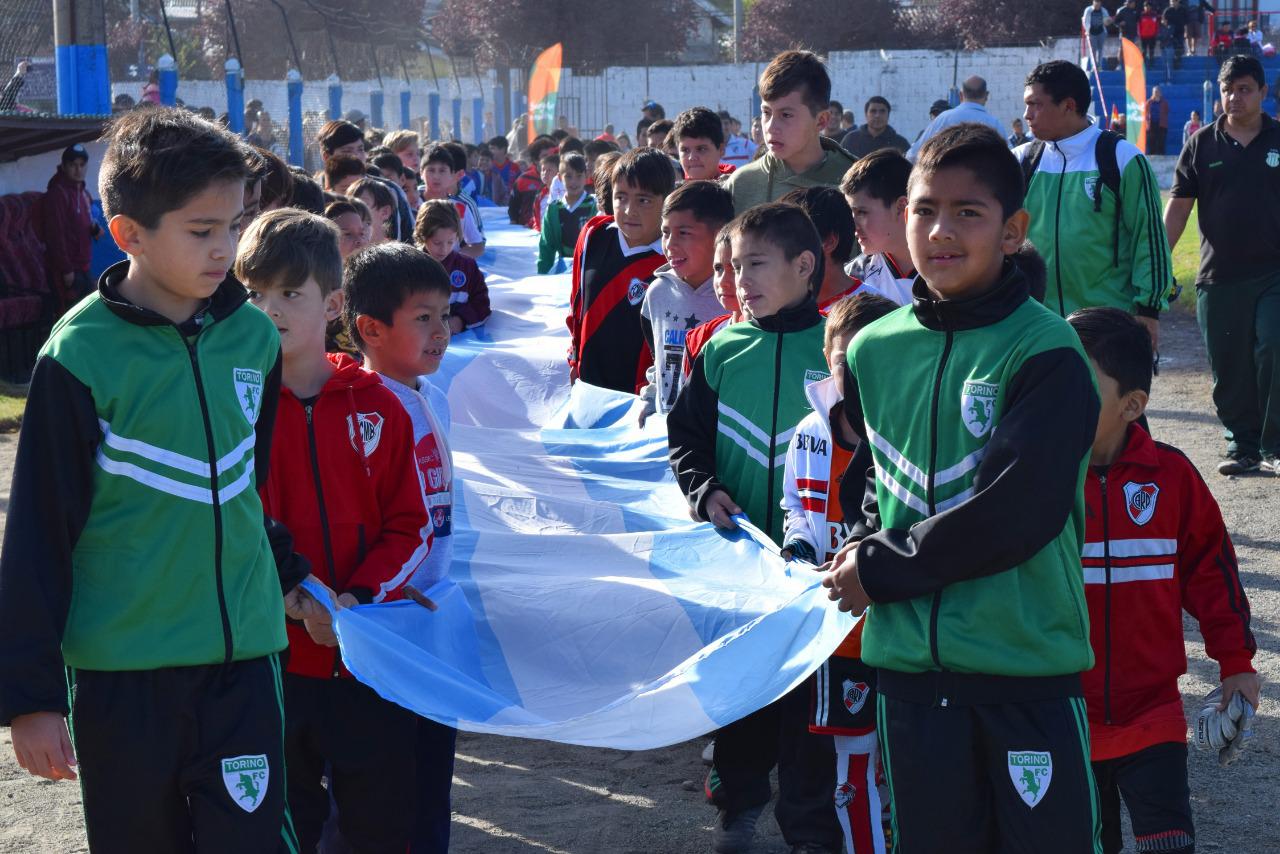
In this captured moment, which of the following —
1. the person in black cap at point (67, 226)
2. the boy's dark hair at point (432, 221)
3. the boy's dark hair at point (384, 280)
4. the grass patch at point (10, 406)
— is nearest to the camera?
the boy's dark hair at point (384, 280)

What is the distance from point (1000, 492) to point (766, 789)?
5.83 feet

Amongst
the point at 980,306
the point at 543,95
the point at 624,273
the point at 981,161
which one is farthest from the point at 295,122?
the point at 980,306

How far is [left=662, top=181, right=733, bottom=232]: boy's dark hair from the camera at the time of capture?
18.1 ft

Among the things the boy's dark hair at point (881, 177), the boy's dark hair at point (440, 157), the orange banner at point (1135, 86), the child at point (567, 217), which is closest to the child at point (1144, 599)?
the boy's dark hair at point (881, 177)

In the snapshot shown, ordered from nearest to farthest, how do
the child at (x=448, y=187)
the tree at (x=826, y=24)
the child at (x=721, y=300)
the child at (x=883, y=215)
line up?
the child at (x=721, y=300) < the child at (x=883, y=215) < the child at (x=448, y=187) < the tree at (x=826, y=24)

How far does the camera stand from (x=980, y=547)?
9.16 ft

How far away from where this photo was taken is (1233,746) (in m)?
3.60

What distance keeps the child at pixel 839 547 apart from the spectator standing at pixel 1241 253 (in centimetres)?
527

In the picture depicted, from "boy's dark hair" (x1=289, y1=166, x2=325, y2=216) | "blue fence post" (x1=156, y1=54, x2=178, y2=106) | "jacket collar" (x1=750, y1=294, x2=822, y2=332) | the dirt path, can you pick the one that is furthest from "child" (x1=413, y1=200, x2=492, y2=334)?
"blue fence post" (x1=156, y1=54, x2=178, y2=106)

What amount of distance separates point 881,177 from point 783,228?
97cm

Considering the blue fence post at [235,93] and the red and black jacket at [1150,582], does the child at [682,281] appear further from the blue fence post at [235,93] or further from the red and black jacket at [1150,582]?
the blue fence post at [235,93]

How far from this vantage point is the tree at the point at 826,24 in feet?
167

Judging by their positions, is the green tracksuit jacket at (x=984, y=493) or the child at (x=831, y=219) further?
the child at (x=831, y=219)

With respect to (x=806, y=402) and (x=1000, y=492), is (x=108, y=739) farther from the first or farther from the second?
(x=806, y=402)
